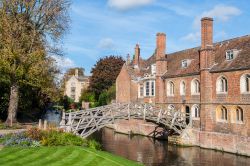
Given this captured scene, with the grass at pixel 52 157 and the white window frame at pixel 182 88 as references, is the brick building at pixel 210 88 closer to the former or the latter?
the white window frame at pixel 182 88

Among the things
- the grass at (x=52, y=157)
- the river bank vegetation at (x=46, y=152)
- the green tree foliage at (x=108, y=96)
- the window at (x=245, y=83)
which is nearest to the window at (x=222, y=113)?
the window at (x=245, y=83)

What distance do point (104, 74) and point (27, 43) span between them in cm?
3828

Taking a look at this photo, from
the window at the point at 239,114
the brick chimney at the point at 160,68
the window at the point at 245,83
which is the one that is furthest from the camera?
the brick chimney at the point at 160,68

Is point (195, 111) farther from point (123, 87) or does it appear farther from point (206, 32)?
point (123, 87)

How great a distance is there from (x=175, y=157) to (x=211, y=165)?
363cm

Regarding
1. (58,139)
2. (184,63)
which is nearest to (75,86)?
(184,63)

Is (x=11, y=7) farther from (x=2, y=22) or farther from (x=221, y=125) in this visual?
(x=221, y=125)

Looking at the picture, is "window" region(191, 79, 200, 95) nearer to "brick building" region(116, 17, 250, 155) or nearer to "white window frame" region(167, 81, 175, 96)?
"brick building" region(116, 17, 250, 155)

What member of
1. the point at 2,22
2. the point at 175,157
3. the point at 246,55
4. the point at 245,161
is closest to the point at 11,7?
the point at 2,22

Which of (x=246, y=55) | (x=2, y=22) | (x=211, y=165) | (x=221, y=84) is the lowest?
(x=211, y=165)

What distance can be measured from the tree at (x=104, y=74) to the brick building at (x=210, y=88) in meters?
28.4

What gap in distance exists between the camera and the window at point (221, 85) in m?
28.3

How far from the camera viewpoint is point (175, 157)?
2497 centimetres

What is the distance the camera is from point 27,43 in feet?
91.6
